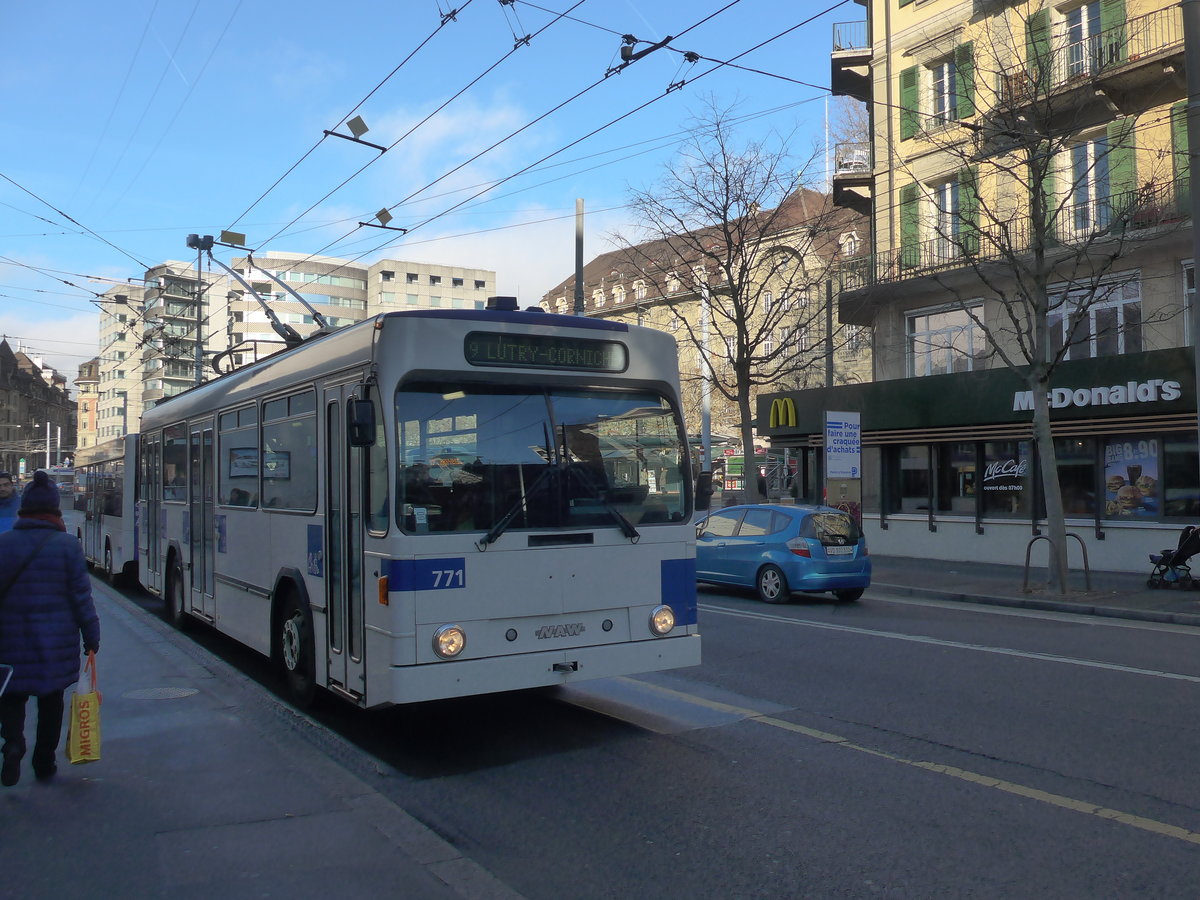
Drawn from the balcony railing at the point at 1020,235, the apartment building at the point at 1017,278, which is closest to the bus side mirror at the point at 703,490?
the apartment building at the point at 1017,278

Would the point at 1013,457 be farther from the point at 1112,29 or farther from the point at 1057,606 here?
the point at 1112,29

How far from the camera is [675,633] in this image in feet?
23.0

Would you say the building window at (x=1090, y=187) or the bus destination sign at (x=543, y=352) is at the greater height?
the building window at (x=1090, y=187)

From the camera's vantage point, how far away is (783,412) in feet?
89.5

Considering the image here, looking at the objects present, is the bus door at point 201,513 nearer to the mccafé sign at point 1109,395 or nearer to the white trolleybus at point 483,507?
the white trolleybus at point 483,507

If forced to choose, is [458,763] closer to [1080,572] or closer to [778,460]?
[1080,572]

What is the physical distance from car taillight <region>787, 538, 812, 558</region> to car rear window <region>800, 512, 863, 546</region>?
10 centimetres

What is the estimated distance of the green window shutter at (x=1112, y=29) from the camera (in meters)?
19.3

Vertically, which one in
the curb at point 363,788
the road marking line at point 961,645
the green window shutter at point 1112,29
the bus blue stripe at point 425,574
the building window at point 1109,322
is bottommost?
the road marking line at point 961,645

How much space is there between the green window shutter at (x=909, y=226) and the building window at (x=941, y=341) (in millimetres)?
1381

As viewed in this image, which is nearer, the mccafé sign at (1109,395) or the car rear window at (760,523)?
the car rear window at (760,523)

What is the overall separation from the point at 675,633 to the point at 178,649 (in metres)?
5.89

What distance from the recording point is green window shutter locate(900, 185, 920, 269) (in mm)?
24062

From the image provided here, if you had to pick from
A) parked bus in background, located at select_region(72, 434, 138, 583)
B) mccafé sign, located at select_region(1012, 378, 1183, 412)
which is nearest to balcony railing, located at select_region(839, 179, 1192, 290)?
mccafé sign, located at select_region(1012, 378, 1183, 412)
